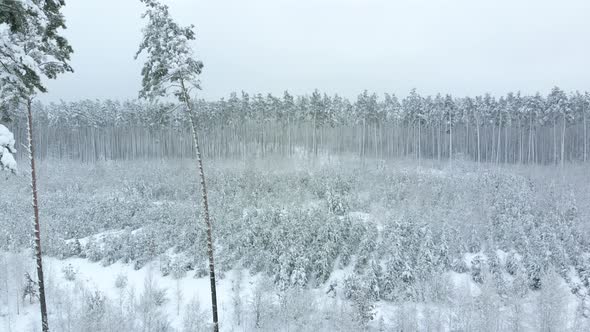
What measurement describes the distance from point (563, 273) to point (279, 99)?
189 feet

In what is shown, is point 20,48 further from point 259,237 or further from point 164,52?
point 259,237

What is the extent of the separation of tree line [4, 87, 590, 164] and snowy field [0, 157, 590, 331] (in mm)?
23824

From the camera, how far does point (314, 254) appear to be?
100 feet

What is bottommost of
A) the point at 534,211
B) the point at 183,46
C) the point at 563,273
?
the point at 563,273

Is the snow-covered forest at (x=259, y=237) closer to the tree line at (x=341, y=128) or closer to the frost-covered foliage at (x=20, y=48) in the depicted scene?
the frost-covered foliage at (x=20, y=48)

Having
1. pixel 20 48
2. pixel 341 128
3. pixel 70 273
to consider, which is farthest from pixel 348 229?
pixel 341 128

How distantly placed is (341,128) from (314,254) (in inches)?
2115

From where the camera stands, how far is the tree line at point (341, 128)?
232 ft

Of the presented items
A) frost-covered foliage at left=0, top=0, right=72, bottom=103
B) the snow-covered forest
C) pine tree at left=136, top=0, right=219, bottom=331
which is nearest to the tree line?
the snow-covered forest

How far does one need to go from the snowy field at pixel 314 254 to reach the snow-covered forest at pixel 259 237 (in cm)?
15

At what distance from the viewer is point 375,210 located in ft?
127

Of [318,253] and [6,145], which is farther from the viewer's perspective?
[318,253]

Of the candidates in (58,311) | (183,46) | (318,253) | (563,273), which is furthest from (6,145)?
(563,273)

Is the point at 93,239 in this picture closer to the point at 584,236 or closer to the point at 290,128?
the point at 584,236
